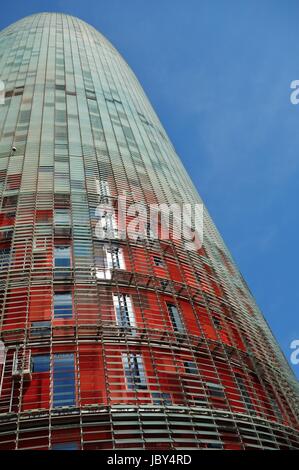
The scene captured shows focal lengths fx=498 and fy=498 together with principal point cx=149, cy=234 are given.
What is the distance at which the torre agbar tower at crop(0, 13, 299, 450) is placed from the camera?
11.6m

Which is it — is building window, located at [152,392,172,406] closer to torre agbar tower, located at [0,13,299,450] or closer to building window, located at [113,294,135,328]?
torre agbar tower, located at [0,13,299,450]

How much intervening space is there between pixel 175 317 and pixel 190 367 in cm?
216

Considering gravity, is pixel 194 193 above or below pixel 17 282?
above

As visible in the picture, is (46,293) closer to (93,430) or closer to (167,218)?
(93,430)

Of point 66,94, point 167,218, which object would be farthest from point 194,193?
point 66,94

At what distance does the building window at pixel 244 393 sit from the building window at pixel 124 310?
3514 millimetres

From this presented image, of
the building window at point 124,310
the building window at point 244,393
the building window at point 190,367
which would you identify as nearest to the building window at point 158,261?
the building window at point 124,310

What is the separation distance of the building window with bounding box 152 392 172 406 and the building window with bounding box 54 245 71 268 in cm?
528

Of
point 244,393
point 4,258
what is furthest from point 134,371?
point 4,258

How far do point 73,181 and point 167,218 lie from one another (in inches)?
164

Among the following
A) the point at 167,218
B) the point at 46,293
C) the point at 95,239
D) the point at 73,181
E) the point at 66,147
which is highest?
the point at 66,147

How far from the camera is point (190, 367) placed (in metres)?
13.8

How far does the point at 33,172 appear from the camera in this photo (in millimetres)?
20906

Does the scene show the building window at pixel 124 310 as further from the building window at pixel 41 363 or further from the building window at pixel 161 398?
the building window at pixel 41 363
